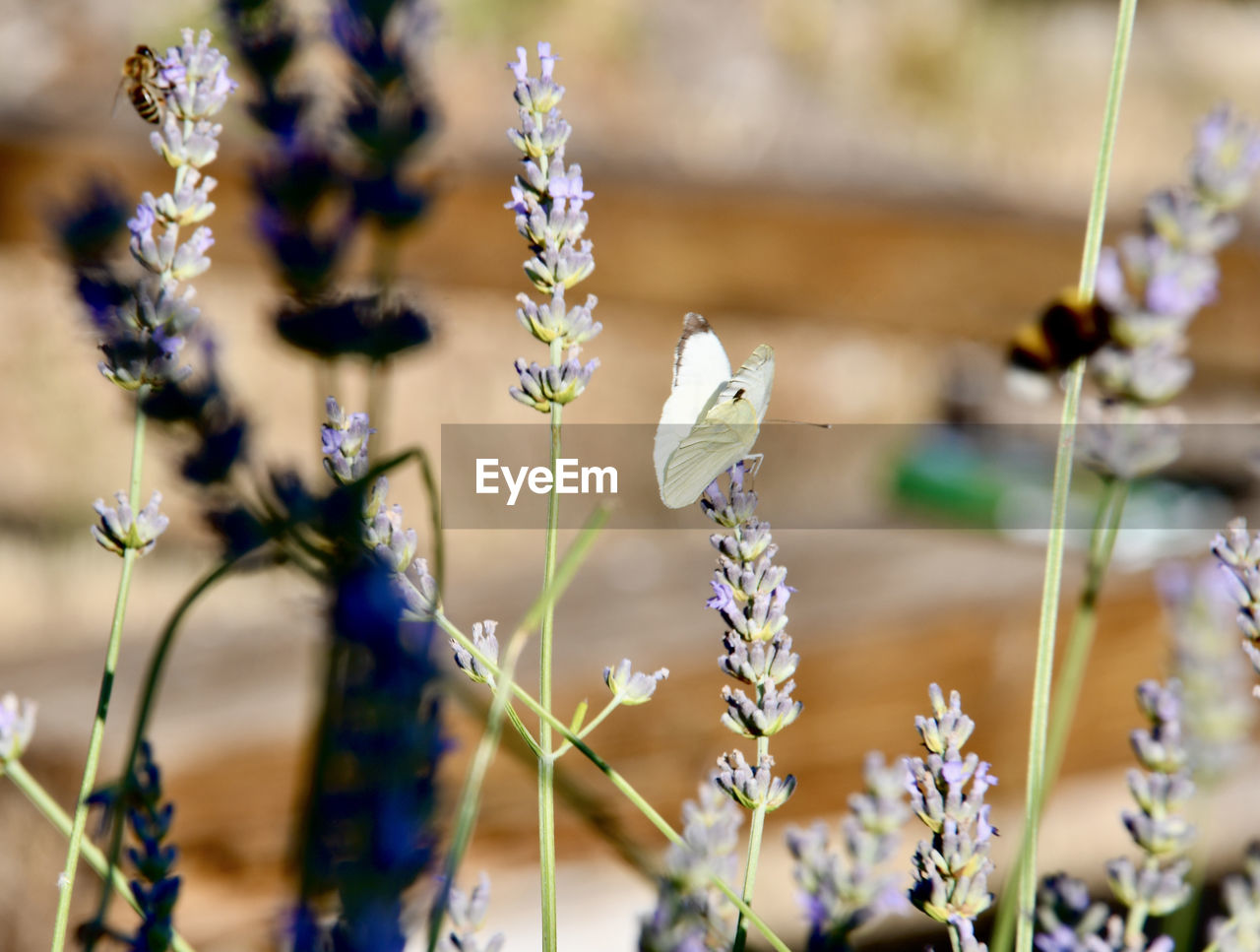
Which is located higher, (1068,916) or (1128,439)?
(1128,439)

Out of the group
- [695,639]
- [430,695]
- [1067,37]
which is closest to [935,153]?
[1067,37]

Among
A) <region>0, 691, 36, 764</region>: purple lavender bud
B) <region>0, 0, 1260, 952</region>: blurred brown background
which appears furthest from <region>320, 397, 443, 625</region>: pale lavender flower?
<region>0, 0, 1260, 952</region>: blurred brown background

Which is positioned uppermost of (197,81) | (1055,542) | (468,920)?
(197,81)

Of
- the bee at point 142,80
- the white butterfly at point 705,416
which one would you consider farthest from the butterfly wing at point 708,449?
the bee at point 142,80

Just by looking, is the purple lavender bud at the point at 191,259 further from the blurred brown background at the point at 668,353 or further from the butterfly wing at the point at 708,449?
the blurred brown background at the point at 668,353

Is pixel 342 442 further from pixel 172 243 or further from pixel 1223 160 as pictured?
pixel 1223 160

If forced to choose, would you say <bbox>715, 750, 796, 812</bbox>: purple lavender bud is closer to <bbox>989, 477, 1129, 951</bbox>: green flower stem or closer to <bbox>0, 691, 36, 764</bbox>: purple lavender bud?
<bbox>989, 477, 1129, 951</bbox>: green flower stem

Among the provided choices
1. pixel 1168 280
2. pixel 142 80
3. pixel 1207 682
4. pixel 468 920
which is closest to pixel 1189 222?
pixel 1168 280
